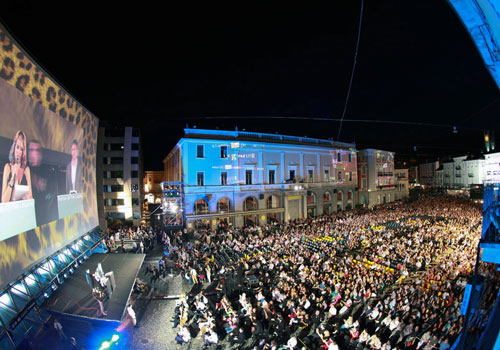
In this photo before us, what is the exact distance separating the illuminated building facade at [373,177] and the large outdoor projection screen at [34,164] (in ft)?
137

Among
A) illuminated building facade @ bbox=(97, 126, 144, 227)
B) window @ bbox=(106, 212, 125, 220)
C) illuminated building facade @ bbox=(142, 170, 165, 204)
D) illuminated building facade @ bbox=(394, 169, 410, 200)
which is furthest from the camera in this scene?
illuminated building facade @ bbox=(142, 170, 165, 204)

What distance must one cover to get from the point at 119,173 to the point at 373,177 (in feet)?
140

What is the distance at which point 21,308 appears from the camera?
7.43m

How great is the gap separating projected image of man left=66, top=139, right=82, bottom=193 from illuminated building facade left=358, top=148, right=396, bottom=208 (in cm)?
4157

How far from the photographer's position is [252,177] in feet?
91.3

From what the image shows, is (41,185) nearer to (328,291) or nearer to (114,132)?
(328,291)

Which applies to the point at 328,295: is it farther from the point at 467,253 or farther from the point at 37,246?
the point at 37,246

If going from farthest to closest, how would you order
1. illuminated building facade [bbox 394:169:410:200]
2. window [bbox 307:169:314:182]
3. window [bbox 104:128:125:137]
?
1. illuminated building facade [bbox 394:169:410:200]
2. window [bbox 104:128:125:137]
3. window [bbox 307:169:314:182]

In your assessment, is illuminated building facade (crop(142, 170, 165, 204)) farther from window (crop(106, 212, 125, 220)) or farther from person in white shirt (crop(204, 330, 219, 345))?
person in white shirt (crop(204, 330, 219, 345))

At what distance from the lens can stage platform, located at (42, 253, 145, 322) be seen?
8078mm

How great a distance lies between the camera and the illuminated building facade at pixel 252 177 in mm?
24891

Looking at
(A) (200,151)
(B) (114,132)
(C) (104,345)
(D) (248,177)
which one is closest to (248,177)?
(D) (248,177)

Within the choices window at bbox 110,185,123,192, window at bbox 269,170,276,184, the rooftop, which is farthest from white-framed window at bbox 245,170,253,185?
window at bbox 110,185,123,192

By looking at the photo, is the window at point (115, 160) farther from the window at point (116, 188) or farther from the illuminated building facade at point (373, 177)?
the illuminated building facade at point (373, 177)
